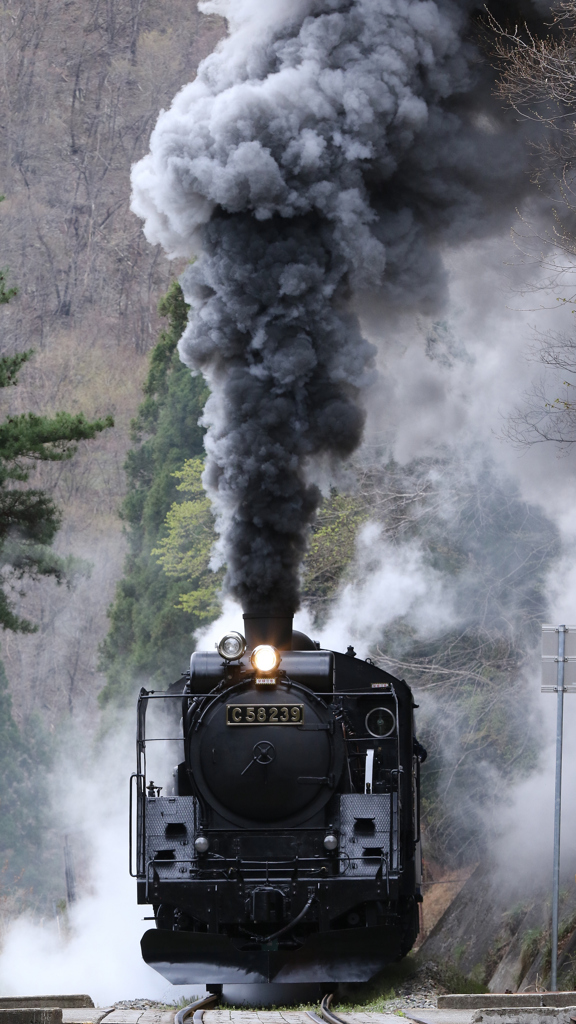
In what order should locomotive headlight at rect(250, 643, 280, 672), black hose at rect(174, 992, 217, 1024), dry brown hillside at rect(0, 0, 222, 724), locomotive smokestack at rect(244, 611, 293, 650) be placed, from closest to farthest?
black hose at rect(174, 992, 217, 1024), locomotive headlight at rect(250, 643, 280, 672), locomotive smokestack at rect(244, 611, 293, 650), dry brown hillside at rect(0, 0, 222, 724)

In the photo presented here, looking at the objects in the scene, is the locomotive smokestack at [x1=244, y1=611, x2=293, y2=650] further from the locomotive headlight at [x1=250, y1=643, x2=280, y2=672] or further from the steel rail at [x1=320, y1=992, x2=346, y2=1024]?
the steel rail at [x1=320, y1=992, x2=346, y2=1024]

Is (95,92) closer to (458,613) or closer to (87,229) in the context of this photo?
(87,229)

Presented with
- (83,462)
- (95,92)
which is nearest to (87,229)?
(95,92)

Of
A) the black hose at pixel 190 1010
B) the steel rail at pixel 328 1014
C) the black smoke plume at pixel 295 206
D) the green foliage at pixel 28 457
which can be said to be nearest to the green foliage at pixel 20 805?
the green foliage at pixel 28 457

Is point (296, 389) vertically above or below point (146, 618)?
above

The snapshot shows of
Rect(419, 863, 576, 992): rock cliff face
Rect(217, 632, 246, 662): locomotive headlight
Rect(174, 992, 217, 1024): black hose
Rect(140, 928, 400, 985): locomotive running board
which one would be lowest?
Rect(419, 863, 576, 992): rock cliff face

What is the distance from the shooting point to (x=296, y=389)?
36.2 ft

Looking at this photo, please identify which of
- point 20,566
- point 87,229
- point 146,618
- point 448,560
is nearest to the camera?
point 448,560

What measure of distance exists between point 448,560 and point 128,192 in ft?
134

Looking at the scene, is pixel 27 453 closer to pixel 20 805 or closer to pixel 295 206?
pixel 295 206

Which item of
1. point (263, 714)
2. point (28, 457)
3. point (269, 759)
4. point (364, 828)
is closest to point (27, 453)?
point (28, 457)

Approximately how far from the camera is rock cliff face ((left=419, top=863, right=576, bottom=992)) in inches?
432

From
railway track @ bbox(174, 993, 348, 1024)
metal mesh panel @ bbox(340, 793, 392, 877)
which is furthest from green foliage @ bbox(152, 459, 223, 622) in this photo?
railway track @ bbox(174, 993, 348, 1024)

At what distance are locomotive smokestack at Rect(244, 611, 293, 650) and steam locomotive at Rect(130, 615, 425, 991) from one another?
2.55 feet
